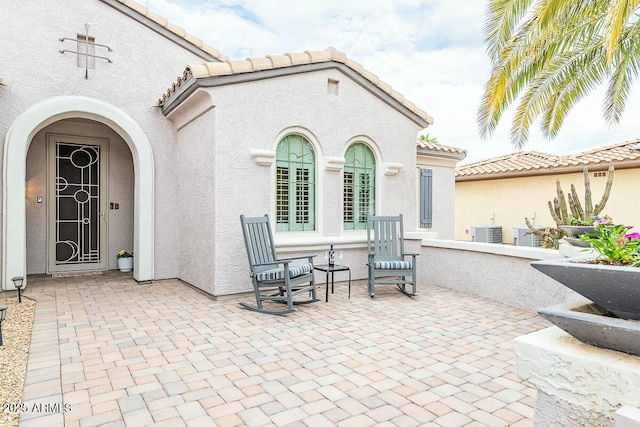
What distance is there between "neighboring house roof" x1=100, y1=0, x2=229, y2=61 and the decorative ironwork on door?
2.94 meters

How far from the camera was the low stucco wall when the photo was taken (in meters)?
5.66

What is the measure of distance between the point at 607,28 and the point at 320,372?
17.4 ft

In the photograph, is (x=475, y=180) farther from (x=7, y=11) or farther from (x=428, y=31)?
(x=7, y=11)

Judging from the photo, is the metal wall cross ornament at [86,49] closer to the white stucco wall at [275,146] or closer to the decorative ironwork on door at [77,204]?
the decorative ironwork on door at [77,204]

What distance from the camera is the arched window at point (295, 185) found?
23.6 feet

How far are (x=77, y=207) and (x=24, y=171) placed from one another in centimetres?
187

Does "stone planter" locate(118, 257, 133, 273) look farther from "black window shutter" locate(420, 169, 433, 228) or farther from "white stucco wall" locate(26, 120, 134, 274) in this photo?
"black window shutter" locate(420, 169, 433, 228)

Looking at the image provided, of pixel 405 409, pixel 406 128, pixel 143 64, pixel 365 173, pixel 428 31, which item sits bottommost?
pixel 405 409

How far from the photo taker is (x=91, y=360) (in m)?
3.89

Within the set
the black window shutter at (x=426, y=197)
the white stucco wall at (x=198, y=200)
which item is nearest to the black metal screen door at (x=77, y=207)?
the white stucco wall at (x=198, y=200)

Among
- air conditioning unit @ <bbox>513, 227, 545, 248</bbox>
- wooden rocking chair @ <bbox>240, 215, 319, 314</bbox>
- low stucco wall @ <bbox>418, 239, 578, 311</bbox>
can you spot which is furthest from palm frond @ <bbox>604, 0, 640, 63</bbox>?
air conditioning unit @ <bbox>513, 227, 545, 248</bbox>

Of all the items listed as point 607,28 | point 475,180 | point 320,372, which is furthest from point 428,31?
point 320,372

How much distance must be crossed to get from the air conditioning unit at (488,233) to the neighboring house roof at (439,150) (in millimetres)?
4260

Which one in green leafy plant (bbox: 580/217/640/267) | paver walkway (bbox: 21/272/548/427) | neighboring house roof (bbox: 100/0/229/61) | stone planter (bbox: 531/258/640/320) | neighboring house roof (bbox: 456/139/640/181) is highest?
neighboring house roof (bbox: 100/0/229/61)
